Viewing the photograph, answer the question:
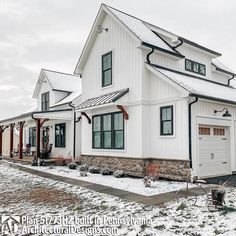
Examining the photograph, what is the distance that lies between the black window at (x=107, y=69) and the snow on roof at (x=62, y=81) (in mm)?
9199

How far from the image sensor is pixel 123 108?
14039 millimetres

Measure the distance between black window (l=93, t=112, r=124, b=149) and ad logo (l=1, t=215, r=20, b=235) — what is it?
7.93 metres

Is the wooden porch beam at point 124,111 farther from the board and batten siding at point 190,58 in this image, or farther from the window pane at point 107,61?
the window pane at point 107,61

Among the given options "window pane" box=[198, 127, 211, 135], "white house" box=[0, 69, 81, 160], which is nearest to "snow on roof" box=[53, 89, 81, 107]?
"white house" box=[0, 69, 81, 160]

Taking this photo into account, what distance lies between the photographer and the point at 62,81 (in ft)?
84.0

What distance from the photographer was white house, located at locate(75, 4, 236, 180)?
12133mm

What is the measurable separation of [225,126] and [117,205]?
837cm

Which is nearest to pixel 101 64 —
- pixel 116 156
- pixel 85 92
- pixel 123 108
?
pixel 85 92

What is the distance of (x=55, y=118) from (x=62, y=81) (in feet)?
23.0

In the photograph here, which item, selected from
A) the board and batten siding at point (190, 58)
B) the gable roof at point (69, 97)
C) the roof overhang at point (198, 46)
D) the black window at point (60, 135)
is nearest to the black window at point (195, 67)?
the board and batten siding at point (190, 58)

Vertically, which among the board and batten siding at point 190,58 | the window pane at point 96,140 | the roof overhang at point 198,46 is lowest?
the window pane at point 96,140

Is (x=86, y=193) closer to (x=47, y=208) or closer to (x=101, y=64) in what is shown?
(x=47, y=208)

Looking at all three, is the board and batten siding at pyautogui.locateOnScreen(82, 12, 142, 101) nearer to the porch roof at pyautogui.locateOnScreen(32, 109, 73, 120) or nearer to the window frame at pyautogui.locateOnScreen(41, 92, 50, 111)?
the porch roof at pyautogui.locateOnScreen(32, 109, 73, 120)

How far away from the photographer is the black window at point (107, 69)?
15750 millimetres
